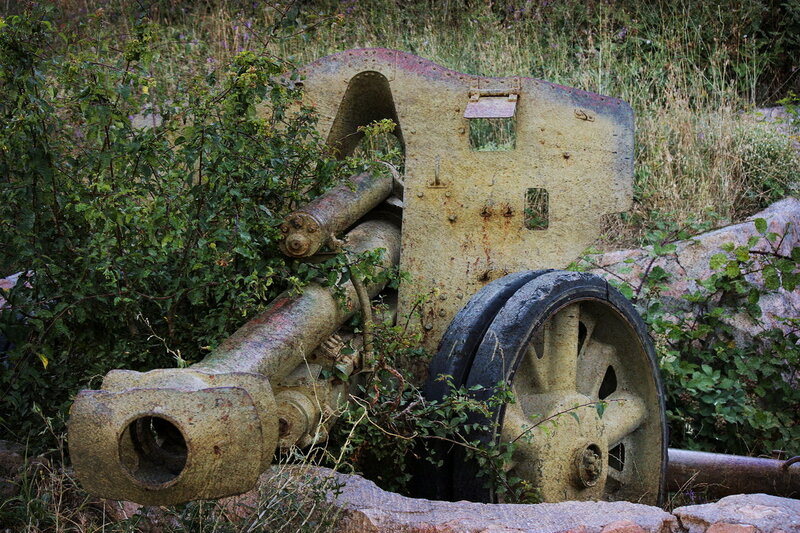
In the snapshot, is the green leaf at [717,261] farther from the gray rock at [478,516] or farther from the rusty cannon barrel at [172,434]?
the rusty cannon barrel at [172,434]

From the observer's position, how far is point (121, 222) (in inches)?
136

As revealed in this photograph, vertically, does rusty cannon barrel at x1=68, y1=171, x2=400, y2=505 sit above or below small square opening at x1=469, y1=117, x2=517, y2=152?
above

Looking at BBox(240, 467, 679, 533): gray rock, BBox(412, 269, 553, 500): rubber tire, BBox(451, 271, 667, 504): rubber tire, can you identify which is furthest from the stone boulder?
BBox(240, 467, 679, 533): gray rock

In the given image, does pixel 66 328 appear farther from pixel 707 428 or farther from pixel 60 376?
pixel 707 428

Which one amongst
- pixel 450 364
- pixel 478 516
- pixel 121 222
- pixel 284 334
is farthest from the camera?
pixel 121 222

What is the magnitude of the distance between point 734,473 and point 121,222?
8.88 feet

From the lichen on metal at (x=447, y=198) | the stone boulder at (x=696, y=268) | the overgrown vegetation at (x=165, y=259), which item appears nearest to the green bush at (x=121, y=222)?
A: the overgrown vegetation at (x=165, y=259)

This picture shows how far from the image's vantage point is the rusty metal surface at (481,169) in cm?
430

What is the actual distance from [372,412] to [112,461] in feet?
4.23

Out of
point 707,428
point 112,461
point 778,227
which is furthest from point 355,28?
point 112,461

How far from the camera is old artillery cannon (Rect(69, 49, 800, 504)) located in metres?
2.29

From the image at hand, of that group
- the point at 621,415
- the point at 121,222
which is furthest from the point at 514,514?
the point at 121,222

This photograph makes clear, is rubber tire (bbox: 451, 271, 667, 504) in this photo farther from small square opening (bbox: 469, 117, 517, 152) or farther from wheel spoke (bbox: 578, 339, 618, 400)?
small square opening (bbox: 469, 117, 517, 152)

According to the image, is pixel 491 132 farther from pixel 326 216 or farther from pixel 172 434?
pixel 172 434
